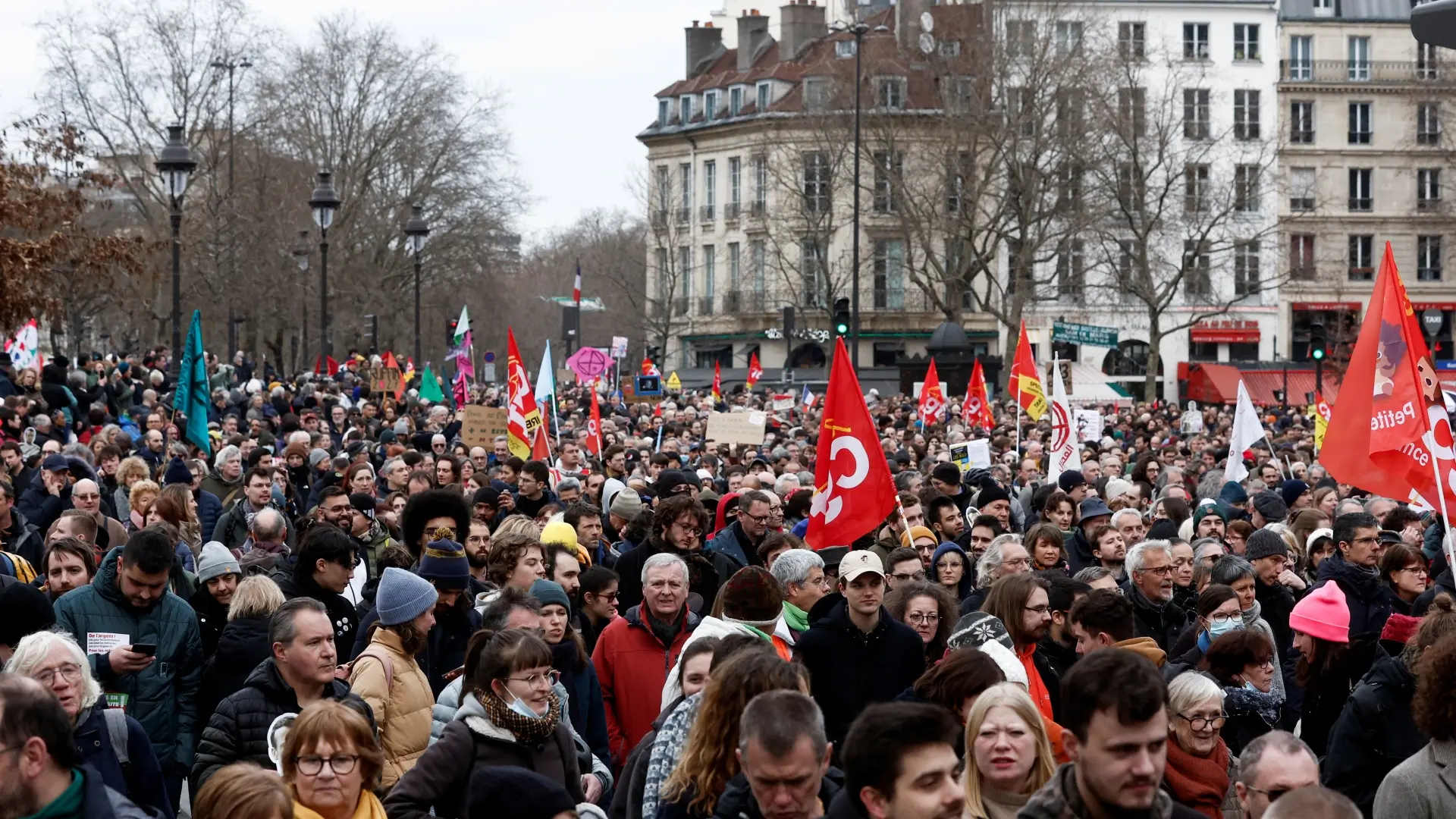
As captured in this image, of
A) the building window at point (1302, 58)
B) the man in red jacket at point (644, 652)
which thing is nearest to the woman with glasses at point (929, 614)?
the man in red jacket at point (644, 652)

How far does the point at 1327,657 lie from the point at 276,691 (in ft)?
13.4

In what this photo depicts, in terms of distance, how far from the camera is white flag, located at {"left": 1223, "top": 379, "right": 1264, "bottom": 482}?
60.6 ft

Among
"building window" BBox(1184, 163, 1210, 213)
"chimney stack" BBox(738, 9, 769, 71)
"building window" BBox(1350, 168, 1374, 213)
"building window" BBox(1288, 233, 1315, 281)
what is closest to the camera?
"building window" BBox(1184, 163, 1210, 213)

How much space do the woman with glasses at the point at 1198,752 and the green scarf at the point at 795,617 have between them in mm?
2170

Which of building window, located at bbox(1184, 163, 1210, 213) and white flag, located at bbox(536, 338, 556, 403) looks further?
building window, located at bbox(1184, 163, 1210, 213)

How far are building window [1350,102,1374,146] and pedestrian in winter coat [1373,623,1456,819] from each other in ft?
242

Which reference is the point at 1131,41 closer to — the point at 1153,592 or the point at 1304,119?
the point at 1304,119

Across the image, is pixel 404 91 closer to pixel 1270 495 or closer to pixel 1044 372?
pixel 1044 372

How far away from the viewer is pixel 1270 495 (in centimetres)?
1419

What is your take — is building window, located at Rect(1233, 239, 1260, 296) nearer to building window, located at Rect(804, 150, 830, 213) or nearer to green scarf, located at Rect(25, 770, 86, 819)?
building window, located at Rect(804, 150, 830, 213)

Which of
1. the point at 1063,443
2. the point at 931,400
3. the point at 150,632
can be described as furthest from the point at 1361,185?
the point at 150,632

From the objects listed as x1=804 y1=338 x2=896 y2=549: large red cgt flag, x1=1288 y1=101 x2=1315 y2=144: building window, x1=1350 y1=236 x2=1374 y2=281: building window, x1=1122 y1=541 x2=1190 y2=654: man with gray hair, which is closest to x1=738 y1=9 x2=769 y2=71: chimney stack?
x1=1288 y1=101 x2=1315 y2=144: building window

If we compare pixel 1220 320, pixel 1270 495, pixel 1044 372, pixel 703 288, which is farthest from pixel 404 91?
pixel 1270 495

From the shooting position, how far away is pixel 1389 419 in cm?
1004
